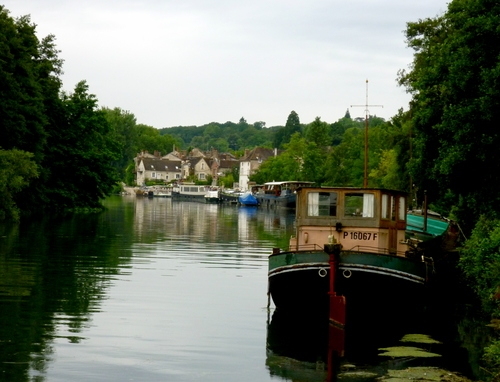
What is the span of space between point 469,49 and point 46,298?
15.6 metres

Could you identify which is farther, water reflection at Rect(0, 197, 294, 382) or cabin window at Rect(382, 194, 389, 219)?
cabin window at Rect(382, 194, 389, 219)

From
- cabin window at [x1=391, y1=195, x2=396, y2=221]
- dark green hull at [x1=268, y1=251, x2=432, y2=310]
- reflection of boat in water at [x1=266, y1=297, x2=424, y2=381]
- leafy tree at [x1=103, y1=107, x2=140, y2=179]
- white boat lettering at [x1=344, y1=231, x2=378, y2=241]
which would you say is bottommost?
reflection of boat in water at [x1=266, y1=297, x2=424, y2=381]

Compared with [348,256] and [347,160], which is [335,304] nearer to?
[348,256]

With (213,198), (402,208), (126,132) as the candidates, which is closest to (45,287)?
(402,208)

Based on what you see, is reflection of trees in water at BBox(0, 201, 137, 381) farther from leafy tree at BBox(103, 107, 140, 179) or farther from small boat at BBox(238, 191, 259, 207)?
leafy tree at BBox(103, 107, 140, 179)

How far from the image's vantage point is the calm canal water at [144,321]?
16.6m

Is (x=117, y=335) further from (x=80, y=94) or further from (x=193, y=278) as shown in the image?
(x=80, y=94)

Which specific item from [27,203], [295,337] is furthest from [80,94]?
[295,337]

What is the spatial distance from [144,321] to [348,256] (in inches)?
194

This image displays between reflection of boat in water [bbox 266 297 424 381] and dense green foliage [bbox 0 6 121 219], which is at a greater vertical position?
dense green foliage [bbox 0 6 121 219]

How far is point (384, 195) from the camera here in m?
24.4

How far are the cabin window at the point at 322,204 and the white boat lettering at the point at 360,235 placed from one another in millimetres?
654

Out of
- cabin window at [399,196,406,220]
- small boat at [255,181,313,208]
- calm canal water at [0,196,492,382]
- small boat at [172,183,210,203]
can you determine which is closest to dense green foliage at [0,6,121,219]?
calm canal water at [0,196,492,382]

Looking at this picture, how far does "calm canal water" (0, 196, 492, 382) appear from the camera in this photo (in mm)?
16562
